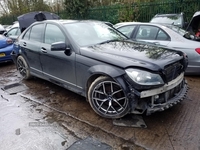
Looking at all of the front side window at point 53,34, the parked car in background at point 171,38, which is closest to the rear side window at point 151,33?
the parked car in background at point 171,38

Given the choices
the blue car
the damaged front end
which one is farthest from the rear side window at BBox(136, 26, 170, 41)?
the blue car

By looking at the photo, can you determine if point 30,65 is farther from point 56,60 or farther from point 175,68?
point 175,68

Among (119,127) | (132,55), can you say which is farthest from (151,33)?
(119,127)

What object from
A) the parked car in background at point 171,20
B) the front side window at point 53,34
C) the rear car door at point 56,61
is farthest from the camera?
the parked car in background at point 171,20

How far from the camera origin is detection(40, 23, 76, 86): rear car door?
372 centimetres

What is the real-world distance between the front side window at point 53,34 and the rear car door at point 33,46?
0.23 meters

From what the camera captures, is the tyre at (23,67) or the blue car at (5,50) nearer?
the tyre at (23,67)

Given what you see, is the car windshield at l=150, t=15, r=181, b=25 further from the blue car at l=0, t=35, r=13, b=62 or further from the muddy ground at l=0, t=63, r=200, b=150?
the blue car at l=0, t=35, r=13, b=62

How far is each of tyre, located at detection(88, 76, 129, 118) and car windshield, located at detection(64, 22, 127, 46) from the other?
0.92 m

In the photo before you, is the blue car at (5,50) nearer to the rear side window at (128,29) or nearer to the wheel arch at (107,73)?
the rear side window at (128,29)

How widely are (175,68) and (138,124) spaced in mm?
1053

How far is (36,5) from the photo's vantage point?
21.1 m

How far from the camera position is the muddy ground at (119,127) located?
2.71 metres

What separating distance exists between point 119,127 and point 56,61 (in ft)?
6.03
